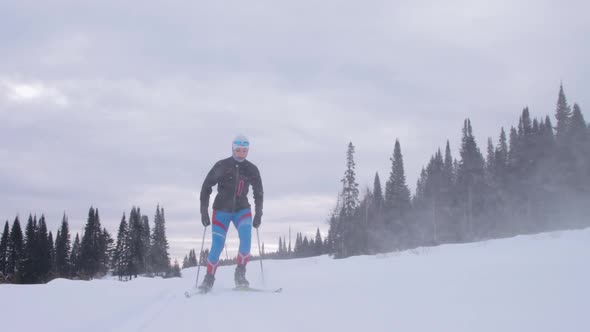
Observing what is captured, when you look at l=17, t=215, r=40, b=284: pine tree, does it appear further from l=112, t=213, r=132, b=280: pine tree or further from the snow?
the snow

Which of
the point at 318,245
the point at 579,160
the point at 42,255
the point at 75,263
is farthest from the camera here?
the point at 318,245

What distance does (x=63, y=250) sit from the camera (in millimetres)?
80125

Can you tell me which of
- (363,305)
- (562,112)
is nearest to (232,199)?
(363,305)

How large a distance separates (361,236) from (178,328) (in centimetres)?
6542

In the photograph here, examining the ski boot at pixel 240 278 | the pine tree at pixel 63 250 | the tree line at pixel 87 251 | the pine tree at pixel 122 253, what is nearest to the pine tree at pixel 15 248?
the tree line at pixel 87 251

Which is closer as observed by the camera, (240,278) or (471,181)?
(240,278)

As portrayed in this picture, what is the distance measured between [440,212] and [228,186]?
2758 inches

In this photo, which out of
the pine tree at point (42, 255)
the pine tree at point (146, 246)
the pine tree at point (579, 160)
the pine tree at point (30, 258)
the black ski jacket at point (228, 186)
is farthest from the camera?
the pine tree at point (146, 246)

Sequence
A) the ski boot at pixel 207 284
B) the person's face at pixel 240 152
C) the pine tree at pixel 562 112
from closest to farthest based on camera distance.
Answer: the ski boot at pixel 207 284 < the person's face at pixel 240 152 < the pine tree at pixel 562 112

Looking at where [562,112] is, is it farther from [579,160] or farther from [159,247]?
[159,247]

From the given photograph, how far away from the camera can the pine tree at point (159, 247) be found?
290 ft

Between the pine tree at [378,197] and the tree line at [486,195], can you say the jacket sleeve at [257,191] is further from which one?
the pine tree at [378,197]

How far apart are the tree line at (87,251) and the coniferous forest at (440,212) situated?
17 cm

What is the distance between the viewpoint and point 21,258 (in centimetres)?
6969
